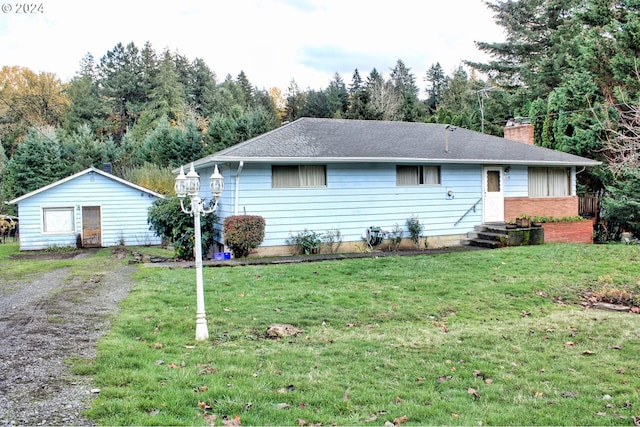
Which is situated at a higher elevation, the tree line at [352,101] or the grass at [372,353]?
the tree line at [352,101]

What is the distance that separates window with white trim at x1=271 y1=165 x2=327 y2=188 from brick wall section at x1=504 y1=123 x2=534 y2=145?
1116 centimetres

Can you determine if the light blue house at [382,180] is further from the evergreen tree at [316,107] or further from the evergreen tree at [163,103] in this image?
the evergreen tree at [316,107]

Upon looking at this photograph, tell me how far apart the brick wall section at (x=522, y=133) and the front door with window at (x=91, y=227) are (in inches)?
708

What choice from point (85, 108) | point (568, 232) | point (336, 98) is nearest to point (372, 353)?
point (568, 232)

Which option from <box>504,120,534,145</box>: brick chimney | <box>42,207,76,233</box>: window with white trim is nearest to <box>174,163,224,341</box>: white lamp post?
<box>42,207,76,233</box>: window with white trim

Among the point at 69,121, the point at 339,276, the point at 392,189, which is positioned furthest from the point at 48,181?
the point at 339,276

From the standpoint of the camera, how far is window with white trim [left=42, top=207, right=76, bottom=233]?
2017 centimetres

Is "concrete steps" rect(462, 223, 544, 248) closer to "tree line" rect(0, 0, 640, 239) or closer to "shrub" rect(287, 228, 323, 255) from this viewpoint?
"tree line" rect(0, 0, 640, 239)

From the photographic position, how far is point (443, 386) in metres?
4.63

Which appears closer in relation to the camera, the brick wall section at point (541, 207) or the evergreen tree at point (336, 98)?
the brick wall section at point (541, 207)

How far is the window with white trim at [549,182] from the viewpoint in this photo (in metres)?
17.2

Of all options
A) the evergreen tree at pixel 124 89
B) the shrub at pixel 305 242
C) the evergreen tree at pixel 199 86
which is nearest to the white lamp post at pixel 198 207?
the shrub at pixel 305 242

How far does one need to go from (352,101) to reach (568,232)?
22.1 m

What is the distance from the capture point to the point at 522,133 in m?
21.6
